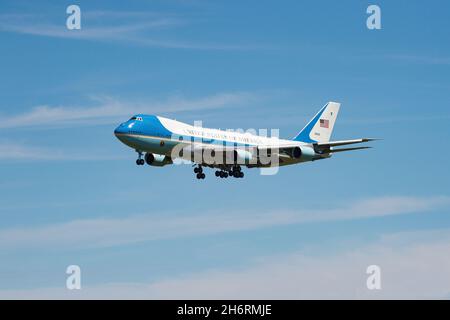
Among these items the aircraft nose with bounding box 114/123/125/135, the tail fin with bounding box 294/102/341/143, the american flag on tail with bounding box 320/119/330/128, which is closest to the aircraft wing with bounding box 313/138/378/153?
the tail fin with bounding box 294/102/341/143

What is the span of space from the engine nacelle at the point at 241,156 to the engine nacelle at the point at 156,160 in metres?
8.17

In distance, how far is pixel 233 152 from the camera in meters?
113

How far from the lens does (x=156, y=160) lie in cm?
11400

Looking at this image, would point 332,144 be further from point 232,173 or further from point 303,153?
point 232,173

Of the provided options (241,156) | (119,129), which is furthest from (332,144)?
(119,129)

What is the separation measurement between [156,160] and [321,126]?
2712 centimetres

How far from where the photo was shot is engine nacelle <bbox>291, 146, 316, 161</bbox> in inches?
4525

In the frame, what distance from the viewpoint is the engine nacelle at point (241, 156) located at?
112 meters

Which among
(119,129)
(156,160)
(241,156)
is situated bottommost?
(241,156)

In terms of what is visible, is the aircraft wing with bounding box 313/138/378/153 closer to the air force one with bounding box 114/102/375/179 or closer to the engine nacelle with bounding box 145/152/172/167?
the air force one with bounding box 114/102/375/179

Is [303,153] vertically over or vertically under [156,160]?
over

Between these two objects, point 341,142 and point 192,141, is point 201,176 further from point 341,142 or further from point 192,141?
point 341,142

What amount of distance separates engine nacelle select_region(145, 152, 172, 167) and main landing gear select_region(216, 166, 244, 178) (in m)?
6.13
